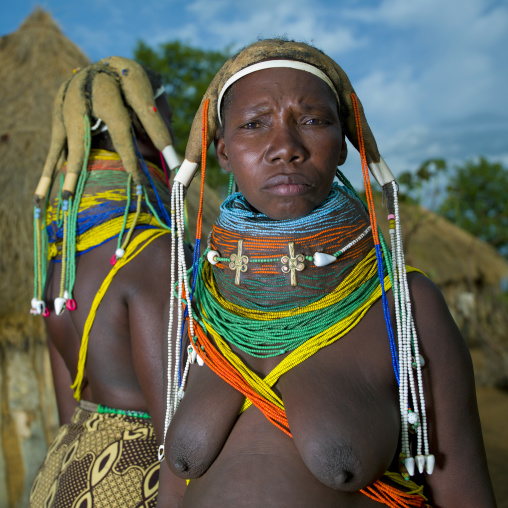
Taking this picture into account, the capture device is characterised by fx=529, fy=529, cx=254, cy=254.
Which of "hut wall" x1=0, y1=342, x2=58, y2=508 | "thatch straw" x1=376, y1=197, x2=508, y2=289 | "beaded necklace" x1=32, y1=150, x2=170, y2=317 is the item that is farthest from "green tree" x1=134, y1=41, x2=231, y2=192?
"beaded necklace" x1=32, y1=150, x2=170, y2=317

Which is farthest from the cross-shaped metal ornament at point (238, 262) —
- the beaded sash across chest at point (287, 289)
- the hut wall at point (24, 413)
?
the hut wall at point (24, 413)

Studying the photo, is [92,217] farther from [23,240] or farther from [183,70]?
[183,70]

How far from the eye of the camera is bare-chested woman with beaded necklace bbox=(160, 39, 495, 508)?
1.33m

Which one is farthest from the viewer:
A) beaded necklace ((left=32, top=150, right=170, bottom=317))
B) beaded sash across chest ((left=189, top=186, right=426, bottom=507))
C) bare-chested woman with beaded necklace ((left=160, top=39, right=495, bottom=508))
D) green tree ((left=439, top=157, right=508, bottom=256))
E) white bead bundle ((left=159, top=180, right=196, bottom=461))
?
green tree ((left=439, top=157, right=508, bottom=256))

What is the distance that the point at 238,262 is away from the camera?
60.6 inches

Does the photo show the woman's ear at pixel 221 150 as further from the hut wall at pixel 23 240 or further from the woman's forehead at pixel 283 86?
the hut wall at pixel 23 240

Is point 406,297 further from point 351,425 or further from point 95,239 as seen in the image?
point 95,239

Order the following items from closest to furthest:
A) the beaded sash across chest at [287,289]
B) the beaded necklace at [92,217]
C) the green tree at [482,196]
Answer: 1. the beaded sash across chest at [287,289]
2. the beaded necklace at [92,217]
3. the green tree at [482,196]

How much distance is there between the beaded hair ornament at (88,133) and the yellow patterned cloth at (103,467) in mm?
577

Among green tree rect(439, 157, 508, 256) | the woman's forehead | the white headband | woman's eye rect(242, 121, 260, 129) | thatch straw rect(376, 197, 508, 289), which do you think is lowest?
woman's eye rect(242, 121, 260, 129)

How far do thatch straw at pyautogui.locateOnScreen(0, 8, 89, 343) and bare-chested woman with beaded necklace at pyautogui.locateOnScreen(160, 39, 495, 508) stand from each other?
3553mm

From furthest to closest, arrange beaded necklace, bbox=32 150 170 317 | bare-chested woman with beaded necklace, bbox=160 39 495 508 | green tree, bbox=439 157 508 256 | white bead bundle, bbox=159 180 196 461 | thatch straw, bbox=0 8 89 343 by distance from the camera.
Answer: green tree, bbox=439 157 508 256 < thatch straw, bbox=0 8 89 343 < beaded necklace, bbox=32 150 170 317 < white bead bundle, bbox=159 180 196 461 < bare-chested woman with beaded necklace, bbox=160 39 495 508

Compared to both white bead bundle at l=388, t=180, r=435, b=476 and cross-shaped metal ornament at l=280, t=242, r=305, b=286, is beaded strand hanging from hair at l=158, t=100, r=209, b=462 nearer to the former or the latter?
cross-shaped metal ornament at l=280, t=242, r=305, b=286

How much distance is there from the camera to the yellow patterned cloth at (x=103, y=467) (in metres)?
1.88
